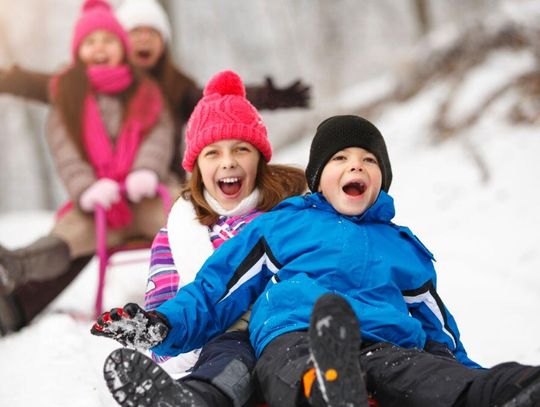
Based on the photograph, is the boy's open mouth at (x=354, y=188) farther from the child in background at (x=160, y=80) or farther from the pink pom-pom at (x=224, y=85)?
the child in background at (x=160, y=80)

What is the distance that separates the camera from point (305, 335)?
162 centimetres

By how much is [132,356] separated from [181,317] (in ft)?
1.21

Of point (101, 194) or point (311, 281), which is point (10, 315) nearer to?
point (101, 194)

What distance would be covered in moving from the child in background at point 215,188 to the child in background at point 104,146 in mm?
1253

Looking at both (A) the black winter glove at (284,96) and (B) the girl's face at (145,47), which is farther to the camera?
(B) the girl's face at (145,47)

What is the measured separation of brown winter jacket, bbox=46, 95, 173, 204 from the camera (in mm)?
3545

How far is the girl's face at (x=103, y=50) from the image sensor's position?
12.5 ft

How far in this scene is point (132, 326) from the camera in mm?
1541

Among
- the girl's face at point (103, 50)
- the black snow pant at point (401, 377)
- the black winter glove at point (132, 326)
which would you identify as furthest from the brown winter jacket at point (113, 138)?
the black snow pant at point (401, 377)

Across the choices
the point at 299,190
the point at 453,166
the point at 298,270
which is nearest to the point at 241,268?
the point at 298,270

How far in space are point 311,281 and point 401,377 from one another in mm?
382

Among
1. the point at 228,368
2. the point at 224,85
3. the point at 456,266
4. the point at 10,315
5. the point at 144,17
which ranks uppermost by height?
the point at 144,17

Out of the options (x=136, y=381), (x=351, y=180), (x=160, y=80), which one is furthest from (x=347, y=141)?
(x=160, y=80)

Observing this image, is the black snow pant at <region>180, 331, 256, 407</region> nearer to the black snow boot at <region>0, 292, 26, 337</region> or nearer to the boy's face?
the boy's face
